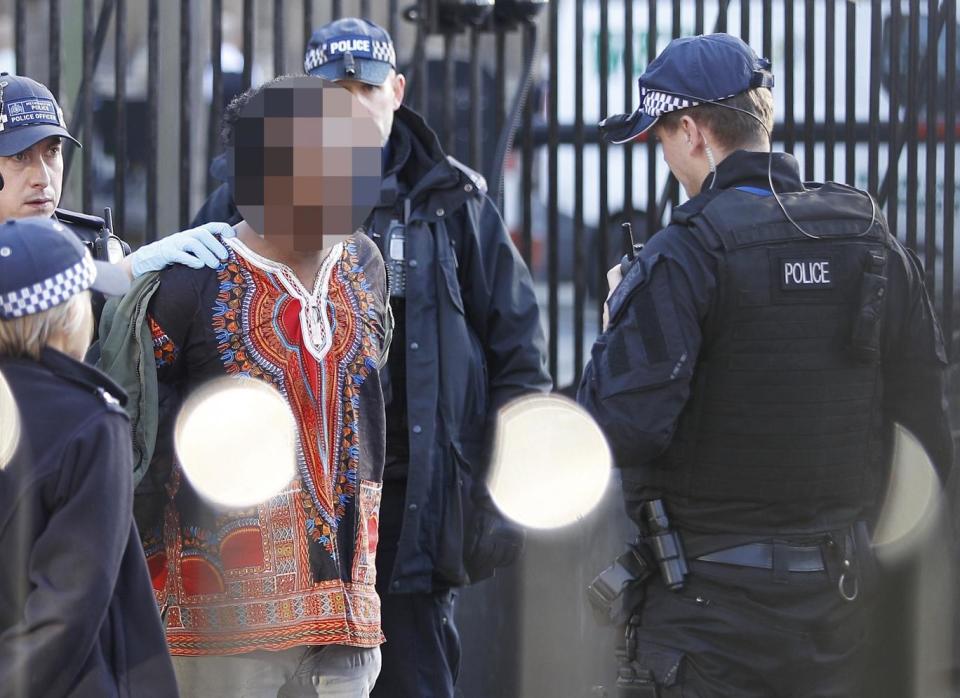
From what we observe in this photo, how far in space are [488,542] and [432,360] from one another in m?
0.55

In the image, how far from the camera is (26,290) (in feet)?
7.73

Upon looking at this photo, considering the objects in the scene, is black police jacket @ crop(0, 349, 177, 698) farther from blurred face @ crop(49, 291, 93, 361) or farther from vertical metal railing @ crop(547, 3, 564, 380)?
vertical metal railing @ crop(547, 3, 564, 380)

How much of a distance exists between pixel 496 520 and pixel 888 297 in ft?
4.50

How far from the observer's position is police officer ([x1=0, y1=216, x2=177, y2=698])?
224 cm

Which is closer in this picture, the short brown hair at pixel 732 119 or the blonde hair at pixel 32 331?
the blonde hair at pixel 32 331

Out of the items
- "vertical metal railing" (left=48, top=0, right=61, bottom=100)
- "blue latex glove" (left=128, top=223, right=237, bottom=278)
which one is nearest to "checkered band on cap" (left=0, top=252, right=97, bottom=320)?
"blue latex glove" (left=128, top=223, right=237, bottom=278)

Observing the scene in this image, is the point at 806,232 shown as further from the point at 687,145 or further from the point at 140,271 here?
the point at 140,271

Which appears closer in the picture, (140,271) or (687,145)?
(140,271)

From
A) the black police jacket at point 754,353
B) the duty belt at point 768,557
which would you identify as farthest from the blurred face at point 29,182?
the duty belt at point 768,557

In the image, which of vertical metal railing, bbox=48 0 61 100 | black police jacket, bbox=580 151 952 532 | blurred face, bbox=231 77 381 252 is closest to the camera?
blurred face, bbox=231 77 381 252

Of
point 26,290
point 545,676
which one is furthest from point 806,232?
point 545,676

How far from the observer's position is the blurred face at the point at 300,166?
277cm

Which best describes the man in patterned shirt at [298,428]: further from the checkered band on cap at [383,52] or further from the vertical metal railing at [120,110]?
the vertical metal railing at [120,110]

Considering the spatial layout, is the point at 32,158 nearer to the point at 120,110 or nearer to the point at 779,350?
the point at 120,110
